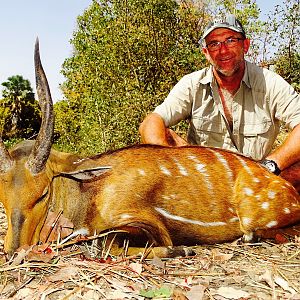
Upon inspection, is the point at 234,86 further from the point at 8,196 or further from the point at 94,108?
the point at 94,108

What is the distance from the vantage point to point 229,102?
5.70 meters

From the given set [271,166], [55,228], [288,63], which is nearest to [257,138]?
[271,166]

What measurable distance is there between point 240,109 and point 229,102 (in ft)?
0.47

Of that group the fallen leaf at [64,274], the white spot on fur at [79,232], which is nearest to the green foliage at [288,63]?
the white spot on fur at [79,232]

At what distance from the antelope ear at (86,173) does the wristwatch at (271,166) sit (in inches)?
62.3

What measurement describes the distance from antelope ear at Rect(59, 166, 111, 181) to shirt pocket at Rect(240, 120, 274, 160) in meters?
2.46

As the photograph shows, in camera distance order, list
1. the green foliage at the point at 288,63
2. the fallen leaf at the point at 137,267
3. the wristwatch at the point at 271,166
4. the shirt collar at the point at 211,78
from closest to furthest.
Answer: the fallen leaf at the point at 137,267
the wristwatch at the point at 271,166
the shirt collar at the point at 211,78
the green foliage at the point at 288,63

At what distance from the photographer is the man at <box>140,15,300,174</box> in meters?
5.48

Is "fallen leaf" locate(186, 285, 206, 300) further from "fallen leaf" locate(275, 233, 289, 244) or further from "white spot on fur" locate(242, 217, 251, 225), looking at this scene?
"fallen leaf" locate(275, 233, 289, 244)

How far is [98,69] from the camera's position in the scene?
40.4 feet

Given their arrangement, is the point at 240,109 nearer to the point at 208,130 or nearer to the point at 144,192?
the point at 208,130

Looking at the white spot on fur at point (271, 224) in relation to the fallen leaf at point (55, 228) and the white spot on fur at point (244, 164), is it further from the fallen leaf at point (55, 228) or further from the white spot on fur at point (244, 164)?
the fallen leaf at point (55, 228)

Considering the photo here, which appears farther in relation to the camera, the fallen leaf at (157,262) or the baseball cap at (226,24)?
the baseball cap at (226,24)

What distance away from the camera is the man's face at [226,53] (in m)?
5.50
